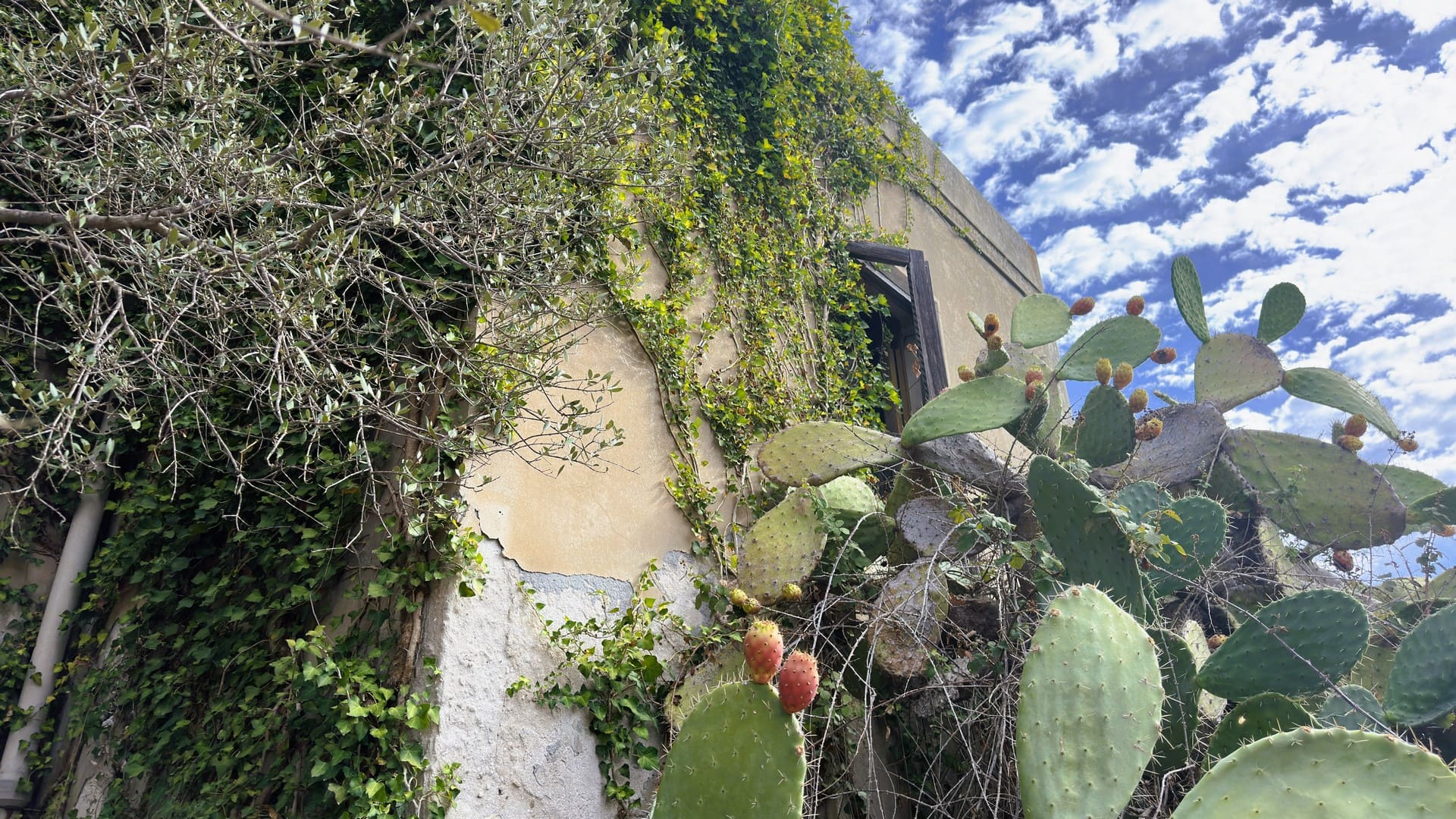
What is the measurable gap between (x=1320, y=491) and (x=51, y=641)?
552 cm

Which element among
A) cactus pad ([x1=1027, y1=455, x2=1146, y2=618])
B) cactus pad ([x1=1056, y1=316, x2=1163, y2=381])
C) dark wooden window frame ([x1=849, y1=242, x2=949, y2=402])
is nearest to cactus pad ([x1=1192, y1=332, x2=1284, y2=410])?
cactus pad ([x1=1056, y1=316, x2=1163, y2=381])

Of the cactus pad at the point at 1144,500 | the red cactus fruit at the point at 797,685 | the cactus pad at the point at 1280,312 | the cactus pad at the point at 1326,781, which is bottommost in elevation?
the cactus pad at the point at 1326,781

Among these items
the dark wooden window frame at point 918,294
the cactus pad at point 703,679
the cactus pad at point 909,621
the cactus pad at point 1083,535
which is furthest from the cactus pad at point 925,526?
the dark wooden window frame at point 918,294

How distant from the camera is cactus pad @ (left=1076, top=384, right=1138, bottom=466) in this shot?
341 centimetres

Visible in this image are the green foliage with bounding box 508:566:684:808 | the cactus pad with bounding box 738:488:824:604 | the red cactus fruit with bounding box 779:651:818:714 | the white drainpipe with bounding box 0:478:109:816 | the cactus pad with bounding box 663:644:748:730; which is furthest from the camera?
the cactus pad with bounding box 738:488:824:604

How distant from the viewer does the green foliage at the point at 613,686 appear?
2.63 metres

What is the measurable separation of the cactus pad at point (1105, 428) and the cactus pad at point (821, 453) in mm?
795

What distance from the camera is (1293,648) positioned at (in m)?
2.66

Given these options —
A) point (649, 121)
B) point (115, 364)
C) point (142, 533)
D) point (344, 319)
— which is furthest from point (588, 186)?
point (142, 533)

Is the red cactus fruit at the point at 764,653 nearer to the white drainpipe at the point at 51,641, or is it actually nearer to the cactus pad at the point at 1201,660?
the cactus pad at the point at 1201,660

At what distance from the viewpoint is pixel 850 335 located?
4.98 m

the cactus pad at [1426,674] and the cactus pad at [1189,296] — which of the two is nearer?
the cactus pad at [1426,674]

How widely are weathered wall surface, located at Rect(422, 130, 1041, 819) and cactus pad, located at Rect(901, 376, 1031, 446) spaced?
2.96ft

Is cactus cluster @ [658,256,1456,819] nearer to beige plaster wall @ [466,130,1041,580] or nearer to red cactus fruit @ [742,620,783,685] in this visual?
red cactus fruit @ [742,620,783,685]
